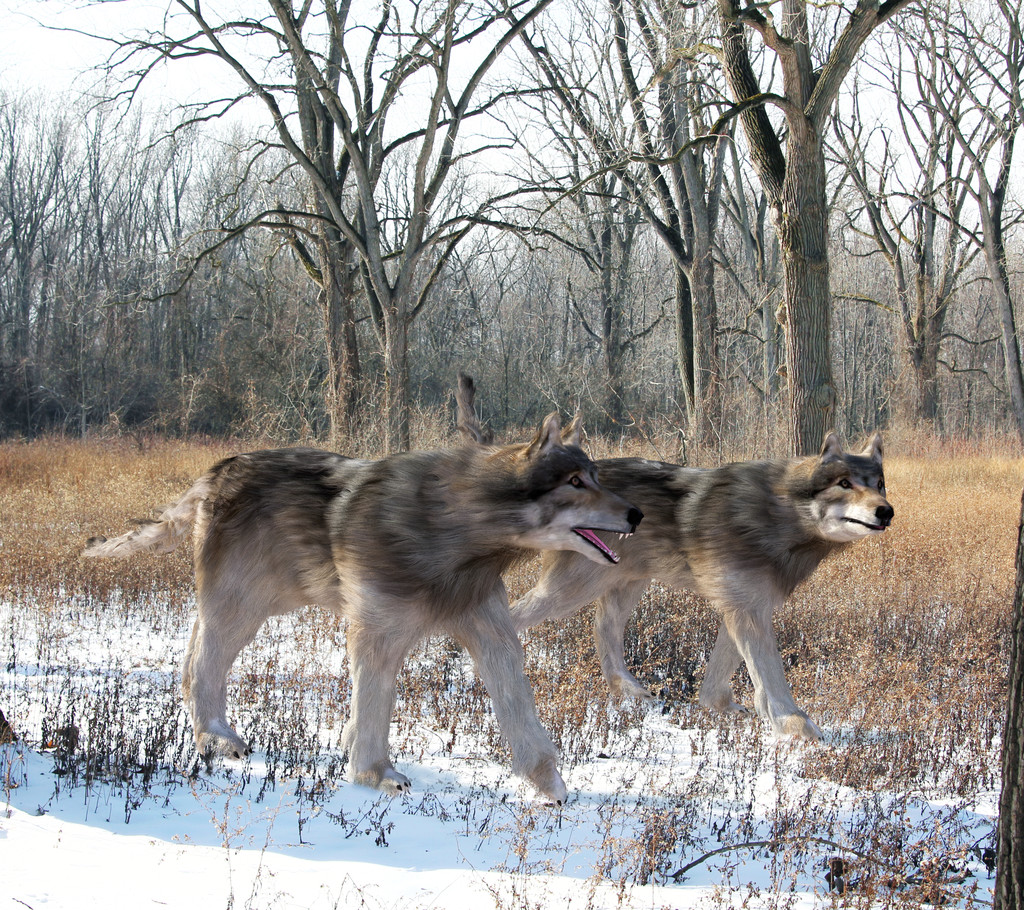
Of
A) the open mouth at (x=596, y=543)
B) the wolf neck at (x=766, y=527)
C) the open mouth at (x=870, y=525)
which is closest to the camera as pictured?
the open mouth at (x=596, y=543)

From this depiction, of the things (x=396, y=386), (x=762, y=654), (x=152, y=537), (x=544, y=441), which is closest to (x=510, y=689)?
(x=544, y=441)

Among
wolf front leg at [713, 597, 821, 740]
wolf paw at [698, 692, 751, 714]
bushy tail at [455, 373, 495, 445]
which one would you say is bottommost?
wolf paw at [698, 692, 751, 714]

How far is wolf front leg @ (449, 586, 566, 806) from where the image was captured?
4.52 metres

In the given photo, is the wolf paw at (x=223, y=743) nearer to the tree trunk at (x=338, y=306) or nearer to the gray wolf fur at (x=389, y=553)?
the gray wolf fur at (x=389, y=553)

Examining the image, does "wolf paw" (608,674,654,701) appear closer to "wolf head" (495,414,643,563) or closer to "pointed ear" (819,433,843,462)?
"pointed ear" (819,433,843,462)

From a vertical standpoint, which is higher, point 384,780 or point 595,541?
point 595,541

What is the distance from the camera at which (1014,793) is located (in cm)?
276

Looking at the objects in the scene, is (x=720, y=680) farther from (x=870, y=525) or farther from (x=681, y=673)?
(x=870, y=525)

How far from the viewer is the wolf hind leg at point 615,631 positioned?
6793mm

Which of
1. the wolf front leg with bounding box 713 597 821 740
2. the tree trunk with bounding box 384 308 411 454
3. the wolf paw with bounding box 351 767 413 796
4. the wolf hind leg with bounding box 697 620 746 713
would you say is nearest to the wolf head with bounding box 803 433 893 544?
the wolf front leg with bounding box 713 597 821 740

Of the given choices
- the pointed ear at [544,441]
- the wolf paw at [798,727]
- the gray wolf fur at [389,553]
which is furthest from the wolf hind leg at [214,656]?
the wolf paw at [798,727]

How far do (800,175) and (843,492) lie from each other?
5401mm

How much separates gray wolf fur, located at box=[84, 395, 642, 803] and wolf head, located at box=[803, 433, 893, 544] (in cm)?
201

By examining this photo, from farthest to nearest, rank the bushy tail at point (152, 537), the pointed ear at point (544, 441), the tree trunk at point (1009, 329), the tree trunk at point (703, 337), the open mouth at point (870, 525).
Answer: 1. the tree trunk at point (1009, 329)
2. the tree trunk at point (703, 337)
3. the bushy tail at point (152, 537)
4. the open mouth at point (870, 525)
5. the pointed ear at point (544, 441)
